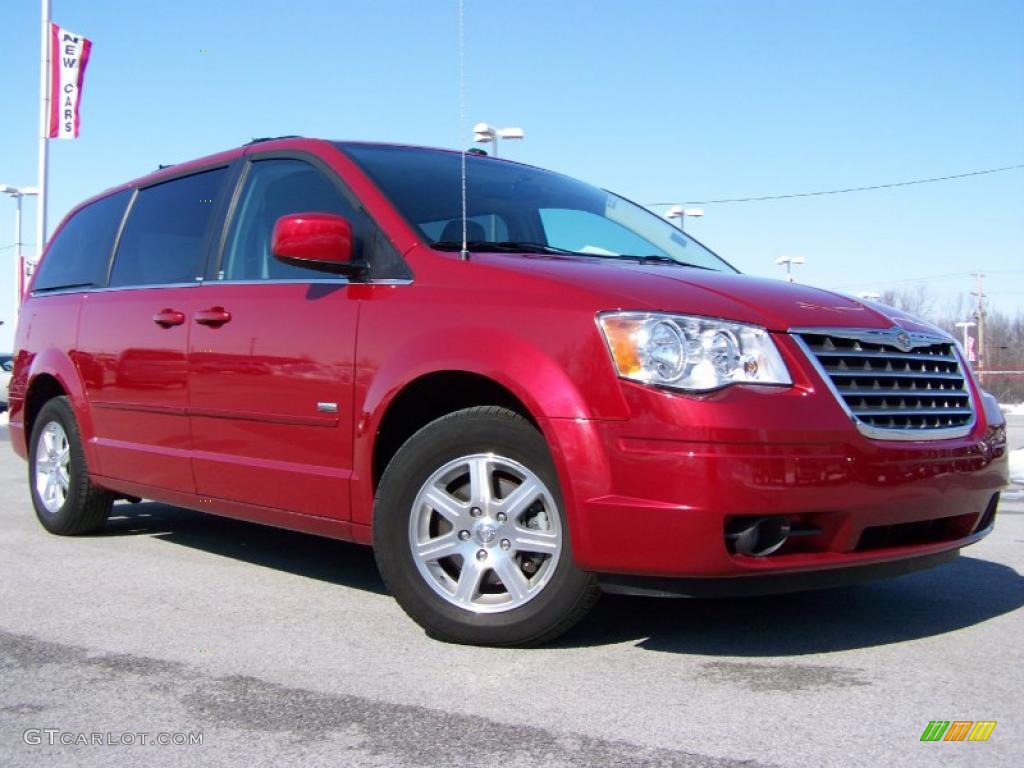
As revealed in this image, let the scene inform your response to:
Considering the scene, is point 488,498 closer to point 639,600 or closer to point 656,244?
point 639,600

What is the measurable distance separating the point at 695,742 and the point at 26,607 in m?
2.82

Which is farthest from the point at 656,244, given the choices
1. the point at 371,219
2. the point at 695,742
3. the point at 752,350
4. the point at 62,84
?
the point at 62,84

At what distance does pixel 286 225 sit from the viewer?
13.3 ft

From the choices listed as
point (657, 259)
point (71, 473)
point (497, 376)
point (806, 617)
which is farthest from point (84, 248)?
point (806, 617)

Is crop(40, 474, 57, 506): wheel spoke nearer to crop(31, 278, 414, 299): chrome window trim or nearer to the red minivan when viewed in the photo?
crop(31, 278, 414, 299): chrome window trim

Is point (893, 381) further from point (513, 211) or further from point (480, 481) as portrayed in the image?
point (513, 211)

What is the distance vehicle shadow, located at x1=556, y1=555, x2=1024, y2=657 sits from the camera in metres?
3.71

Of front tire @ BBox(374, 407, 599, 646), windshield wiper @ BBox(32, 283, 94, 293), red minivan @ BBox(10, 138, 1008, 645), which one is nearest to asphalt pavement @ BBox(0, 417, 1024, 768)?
front tire @ BBox(374, 407, 599, 646)

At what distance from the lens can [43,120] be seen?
20.3 meters

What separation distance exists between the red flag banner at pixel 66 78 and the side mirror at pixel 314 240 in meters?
17.5

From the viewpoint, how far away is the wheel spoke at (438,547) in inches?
146

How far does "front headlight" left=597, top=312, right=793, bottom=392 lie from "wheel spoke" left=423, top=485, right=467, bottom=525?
76cm

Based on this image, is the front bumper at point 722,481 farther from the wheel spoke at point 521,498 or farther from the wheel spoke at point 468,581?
the wheel spoke at point 468,581

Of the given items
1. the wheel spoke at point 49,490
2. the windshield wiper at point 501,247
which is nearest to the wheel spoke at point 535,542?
the windshield wiper at point 501,247
